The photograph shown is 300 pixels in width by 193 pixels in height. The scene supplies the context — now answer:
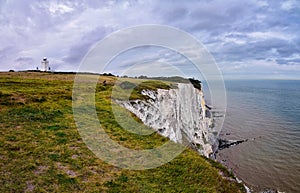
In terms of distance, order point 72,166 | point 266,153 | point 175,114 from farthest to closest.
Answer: point 266,153 < point 175,114 < point 72,166

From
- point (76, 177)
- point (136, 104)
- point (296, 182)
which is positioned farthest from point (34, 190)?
point (296, 182)

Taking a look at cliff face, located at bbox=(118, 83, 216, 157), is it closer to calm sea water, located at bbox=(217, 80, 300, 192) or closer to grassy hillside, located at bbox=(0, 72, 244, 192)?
calm sea water, located at bbox=(217, 80, 300, 192)

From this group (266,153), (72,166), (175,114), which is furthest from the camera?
(266,153)

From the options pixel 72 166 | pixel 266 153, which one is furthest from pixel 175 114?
pixel 72 166

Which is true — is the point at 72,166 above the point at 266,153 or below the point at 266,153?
above

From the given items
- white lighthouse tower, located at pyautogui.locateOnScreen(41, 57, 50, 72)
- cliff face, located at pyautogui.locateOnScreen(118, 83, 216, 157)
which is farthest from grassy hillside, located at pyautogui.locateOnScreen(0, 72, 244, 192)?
white lighthouse tower, located at pyautogui.locateOnScreen(41, 57, 50, 72)

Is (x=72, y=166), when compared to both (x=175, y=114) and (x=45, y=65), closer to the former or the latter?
(x=175, y=114)

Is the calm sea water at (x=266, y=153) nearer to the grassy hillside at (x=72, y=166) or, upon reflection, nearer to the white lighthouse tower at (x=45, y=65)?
the grassy hillside at (x=72, y=166)

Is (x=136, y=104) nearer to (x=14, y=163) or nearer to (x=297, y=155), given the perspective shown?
(x=14, y=163)

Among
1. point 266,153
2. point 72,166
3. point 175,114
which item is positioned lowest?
point 266,153

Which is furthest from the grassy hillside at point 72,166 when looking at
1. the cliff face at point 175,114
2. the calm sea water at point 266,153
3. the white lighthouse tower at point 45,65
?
the white lighthouse tower at point 45,65
